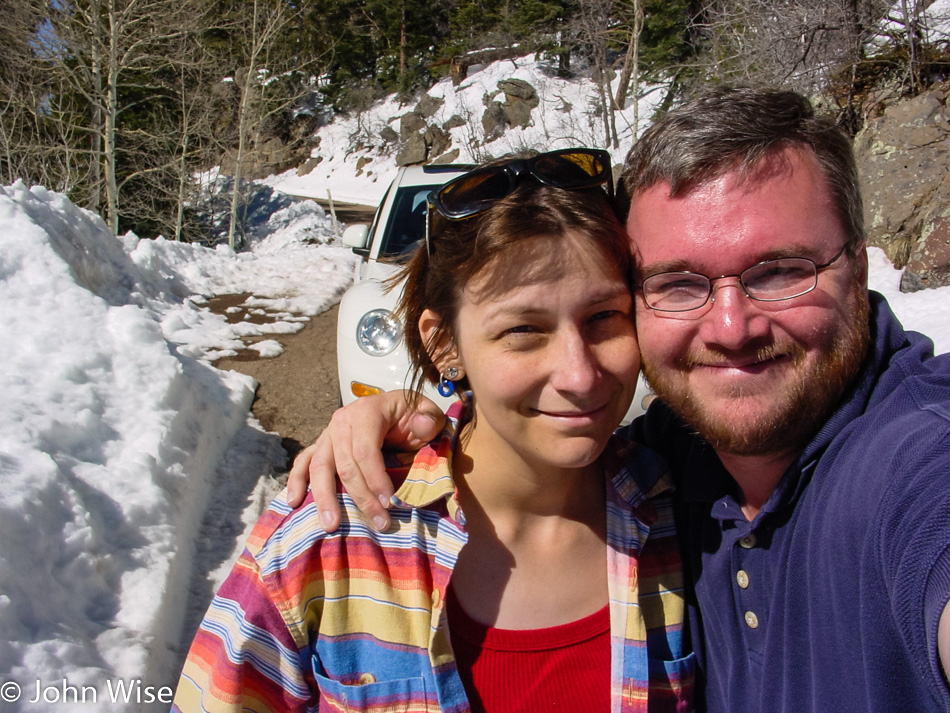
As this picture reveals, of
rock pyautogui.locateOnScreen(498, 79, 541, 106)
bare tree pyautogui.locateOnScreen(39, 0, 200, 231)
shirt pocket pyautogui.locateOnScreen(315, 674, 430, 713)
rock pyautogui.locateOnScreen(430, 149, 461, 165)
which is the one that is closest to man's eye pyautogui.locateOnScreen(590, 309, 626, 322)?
shirt pocket pyautogui.locateOnScreen(315, 674, 430, 713)

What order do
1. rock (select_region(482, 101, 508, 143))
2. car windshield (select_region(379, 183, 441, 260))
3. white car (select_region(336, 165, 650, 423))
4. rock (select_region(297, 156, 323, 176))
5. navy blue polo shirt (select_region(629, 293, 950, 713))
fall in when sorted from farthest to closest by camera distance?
rock (select_region(297, 156, 323, 176)) < rock (select_region(482, 101, 508, 143)) < car windshield (select_region(379, 183, 441, 260)) < white car (select_region(336, 165, 650, 423)) < navy blue polo shirt (select_region(629, 293, 950, 713))

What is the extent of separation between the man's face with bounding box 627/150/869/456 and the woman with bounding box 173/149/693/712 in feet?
0.58

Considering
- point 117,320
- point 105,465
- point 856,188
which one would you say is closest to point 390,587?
point 856,188

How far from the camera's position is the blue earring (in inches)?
69.3

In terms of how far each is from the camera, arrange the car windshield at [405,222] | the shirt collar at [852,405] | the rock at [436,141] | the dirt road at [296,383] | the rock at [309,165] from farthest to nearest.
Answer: the rock at [309,165] < the rock at [436,141] < the dirt road at [296,383] < the car windshield at [405,222] < the shirt collar at [852,405]

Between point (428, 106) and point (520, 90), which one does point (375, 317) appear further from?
point (428, 106)

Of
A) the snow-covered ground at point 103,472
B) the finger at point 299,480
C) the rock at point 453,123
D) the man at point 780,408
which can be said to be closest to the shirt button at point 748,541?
the man at point 780,408

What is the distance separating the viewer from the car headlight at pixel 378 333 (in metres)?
3.79

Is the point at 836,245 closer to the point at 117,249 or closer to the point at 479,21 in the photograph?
the point at 117,249

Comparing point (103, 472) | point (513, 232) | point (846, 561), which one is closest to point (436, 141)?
point (103, 472)

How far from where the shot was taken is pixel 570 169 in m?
1.59

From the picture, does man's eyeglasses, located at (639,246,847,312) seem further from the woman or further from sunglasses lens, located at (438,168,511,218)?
sunglasses lens, located at (438,168,511,218)

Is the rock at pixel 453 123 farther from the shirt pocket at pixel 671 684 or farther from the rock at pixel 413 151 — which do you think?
the shirt pocket at pixel 671 684

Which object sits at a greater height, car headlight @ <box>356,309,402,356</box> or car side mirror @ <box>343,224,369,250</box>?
car side mirror @ <box>343,224,369,250</box>
